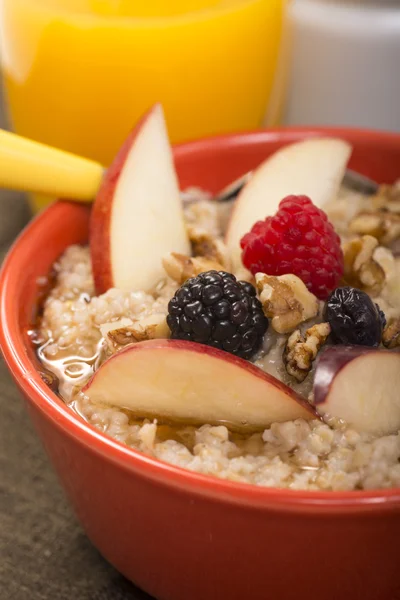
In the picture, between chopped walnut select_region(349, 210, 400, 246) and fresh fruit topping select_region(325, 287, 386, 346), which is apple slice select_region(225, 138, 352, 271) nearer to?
chopped walnut select_region(349, 210, 400, 246)

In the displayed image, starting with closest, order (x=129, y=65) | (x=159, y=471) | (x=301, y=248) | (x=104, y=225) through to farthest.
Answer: (x=159, y=471), (x=301, y=248), (x=104, y=225), (x=129, y=65)

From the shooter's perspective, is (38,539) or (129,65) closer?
(38,539)

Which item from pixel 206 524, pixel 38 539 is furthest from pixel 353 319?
pixel 38 539

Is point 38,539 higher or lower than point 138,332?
lower

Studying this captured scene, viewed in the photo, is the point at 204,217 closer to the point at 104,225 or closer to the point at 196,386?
the point at 104,225

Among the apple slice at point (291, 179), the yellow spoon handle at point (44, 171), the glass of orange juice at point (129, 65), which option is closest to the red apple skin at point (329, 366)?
the apple slice at point (291, 179)

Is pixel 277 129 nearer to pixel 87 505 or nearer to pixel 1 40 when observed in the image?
pixel 1 40

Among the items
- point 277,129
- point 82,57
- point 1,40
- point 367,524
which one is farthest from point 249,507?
point 1,40
